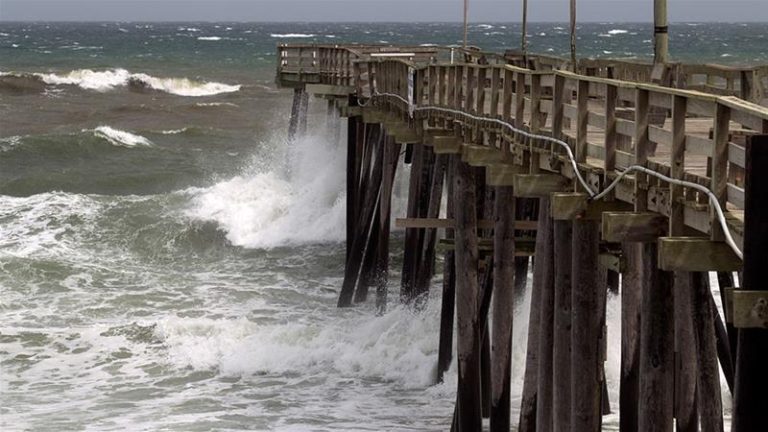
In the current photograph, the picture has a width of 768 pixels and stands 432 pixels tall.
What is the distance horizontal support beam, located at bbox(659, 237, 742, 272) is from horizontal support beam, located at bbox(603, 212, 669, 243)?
0.99 meters

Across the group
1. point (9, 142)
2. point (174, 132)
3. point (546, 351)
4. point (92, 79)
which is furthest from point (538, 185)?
point (92, 79)

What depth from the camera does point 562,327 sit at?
983 cm

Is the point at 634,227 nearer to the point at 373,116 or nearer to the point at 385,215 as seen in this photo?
the point at 373,116

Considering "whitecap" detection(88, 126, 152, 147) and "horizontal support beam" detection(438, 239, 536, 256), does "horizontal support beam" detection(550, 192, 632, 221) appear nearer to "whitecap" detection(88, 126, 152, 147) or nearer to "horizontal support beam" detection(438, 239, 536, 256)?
"horizontal support beam" detection(438, 239, 536, 256)

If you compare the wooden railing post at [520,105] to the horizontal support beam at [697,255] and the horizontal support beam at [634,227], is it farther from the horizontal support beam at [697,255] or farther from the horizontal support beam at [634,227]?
the horizontal support beam at [697,255]

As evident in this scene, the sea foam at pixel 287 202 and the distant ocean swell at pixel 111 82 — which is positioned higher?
the sea foam at pixel 287 202

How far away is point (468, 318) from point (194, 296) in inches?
404

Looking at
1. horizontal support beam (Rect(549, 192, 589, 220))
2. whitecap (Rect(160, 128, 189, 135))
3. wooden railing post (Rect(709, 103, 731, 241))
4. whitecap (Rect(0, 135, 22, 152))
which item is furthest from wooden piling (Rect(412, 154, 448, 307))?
whitecap (Rect(160, 128, 189, 135))

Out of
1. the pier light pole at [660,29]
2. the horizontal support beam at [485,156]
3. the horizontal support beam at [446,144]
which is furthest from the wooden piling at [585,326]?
the horizontal support beam at [446,144]

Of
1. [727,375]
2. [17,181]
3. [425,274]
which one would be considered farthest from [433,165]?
[17,181]

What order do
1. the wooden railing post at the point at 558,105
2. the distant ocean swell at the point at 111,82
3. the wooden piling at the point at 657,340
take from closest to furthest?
the wooden piling at the point at 657,340, the wooden railing post at the point at 558,105, the distant ocean swell at the point at 111,82

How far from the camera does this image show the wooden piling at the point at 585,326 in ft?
30.6

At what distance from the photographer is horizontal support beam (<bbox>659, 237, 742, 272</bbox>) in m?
7.20

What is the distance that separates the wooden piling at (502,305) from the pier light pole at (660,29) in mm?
1898
